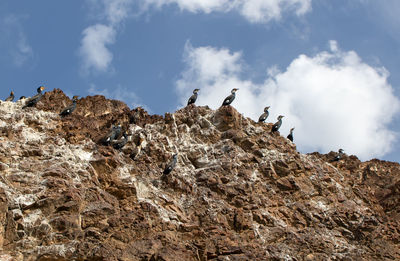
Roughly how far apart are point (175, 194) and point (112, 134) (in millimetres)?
4697

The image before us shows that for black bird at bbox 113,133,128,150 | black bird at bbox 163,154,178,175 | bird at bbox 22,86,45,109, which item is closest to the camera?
black bird at bbox 163,154,178,175

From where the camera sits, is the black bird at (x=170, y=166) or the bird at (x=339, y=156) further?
the bird at (x=339, y=156)

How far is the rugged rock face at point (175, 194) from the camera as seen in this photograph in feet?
66.8

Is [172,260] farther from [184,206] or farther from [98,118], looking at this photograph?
[98,118]

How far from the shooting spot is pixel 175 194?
2489cm

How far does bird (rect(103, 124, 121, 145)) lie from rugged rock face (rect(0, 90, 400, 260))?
0.72m

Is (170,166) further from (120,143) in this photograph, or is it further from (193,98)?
(193,98)

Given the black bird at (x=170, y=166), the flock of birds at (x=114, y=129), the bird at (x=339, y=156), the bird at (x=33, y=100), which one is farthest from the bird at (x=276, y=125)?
the bird at (x=33, y=100)

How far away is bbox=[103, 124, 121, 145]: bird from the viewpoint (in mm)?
26250

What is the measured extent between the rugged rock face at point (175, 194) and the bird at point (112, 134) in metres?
0.72

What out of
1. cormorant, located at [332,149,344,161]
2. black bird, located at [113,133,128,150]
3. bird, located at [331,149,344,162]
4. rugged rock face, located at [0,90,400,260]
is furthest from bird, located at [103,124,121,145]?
cormorant, located at [332,149,344,161]

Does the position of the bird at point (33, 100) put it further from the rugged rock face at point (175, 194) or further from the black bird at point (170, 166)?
the black bird at point (170, 166)

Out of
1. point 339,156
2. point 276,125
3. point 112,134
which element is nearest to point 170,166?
point 112,134

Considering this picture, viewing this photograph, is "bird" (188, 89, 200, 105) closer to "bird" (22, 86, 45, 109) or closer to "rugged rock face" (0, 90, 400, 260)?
"rugged rock face" (0, 90, 400, 260)
